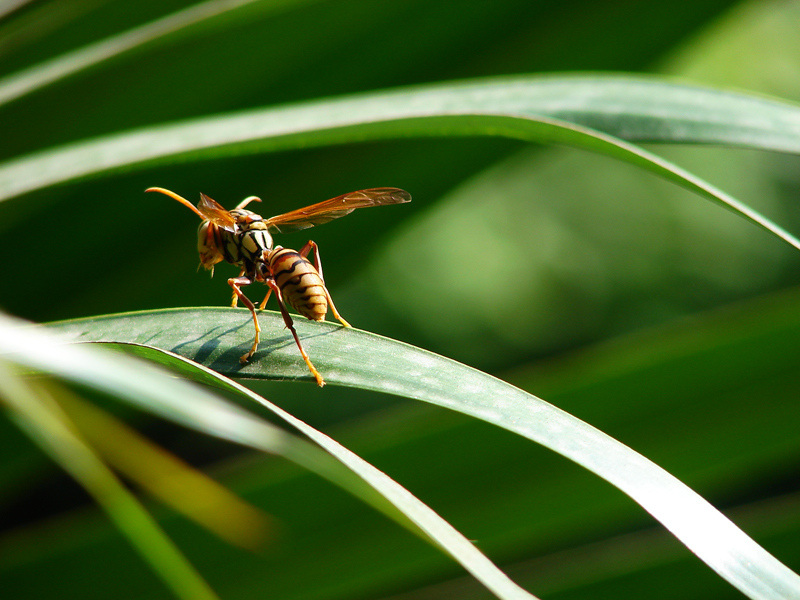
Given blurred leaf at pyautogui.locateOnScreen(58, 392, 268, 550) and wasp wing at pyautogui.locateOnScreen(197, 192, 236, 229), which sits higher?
wasp wing at pyautogui.locateOnScreen(197, 192, 236, 229)

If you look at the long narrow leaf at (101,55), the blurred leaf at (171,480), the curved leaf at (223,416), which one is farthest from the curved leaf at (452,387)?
the blurred leaf at (171,480)

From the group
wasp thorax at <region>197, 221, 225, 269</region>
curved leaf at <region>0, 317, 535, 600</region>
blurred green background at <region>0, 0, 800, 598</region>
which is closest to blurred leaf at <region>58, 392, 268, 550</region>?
blurred green background at <region>0, 0, 800, 598</region>

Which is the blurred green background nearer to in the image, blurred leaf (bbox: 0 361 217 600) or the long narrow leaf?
the long narrow leaf

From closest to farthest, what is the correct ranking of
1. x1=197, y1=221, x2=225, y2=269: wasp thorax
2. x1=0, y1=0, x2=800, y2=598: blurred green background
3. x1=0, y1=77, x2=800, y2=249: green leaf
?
1. x1=0, y1=77, x2=800, y2=249: green leaf
2. x1=197, y1=221, x2=225, y2=269: wasp thorax
3. x1=0, y1=0, x2=800, y2=598: blurred green background

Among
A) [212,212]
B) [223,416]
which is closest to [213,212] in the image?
[212,212]

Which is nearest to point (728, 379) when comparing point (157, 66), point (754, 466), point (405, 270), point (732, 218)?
point (754, 466)

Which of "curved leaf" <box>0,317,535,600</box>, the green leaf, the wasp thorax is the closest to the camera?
"curved leaf" <box>0,317,535,600</box>

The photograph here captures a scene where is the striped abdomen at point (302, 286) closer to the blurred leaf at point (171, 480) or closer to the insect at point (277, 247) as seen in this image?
the insect at point (277, 247)
